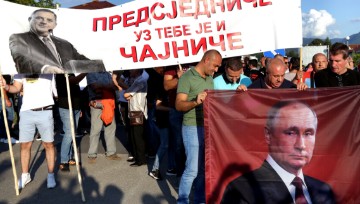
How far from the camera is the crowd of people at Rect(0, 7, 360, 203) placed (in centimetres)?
394

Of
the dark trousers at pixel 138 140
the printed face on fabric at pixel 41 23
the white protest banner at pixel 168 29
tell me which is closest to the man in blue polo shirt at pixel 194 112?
the white protest banner at pixel 168 29

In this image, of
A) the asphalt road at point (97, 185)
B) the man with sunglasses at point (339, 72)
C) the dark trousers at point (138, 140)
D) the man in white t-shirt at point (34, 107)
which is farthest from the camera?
the dark trousers at point (138, 140)

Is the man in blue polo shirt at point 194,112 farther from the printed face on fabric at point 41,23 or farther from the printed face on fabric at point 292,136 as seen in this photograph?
the printed face on fabric at point 41,23

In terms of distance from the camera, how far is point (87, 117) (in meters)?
10.1

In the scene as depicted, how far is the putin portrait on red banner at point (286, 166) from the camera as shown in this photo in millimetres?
3527

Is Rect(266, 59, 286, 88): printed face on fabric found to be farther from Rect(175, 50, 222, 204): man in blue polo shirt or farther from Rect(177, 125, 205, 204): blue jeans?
Rect(177, 125, 205, 204): blue jeans

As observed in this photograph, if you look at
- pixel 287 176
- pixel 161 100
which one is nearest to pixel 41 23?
pixel 161 100

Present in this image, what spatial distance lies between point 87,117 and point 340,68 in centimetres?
725

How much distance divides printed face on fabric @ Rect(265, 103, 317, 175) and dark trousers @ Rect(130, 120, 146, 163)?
112 inches

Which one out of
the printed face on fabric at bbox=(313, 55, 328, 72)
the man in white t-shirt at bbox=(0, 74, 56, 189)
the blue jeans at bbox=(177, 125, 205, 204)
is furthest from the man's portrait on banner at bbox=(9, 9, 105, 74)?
the printed face on fabric at bbox=(313, 55, 328, 72)

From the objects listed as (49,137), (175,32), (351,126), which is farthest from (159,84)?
(351,126)

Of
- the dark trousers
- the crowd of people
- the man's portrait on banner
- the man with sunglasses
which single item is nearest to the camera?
the crowd of people

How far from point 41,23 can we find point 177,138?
2.33 m

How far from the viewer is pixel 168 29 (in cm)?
462
